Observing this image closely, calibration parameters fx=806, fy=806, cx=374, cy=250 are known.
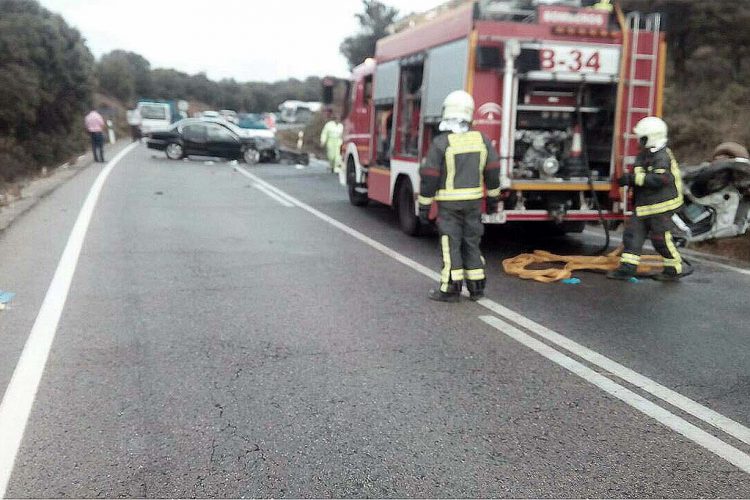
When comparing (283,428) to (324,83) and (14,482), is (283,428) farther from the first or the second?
(324,83)

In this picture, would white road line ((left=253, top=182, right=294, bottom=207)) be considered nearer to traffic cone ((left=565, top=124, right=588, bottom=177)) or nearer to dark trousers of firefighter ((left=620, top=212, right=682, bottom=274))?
traffic cone ((left=565, top=124, right=588, bottom=177))

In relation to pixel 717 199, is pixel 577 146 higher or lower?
higher

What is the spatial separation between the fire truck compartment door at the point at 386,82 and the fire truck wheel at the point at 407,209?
1.30m

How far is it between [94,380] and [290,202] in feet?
32.6

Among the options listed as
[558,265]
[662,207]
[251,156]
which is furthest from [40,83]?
[662,207]

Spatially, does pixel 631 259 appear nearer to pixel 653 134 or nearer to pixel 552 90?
pixel 653 134

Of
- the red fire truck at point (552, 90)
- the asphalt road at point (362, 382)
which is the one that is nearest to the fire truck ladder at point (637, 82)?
the red fire truck at point (552, 90)

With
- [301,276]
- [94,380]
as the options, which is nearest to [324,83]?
[301,276]

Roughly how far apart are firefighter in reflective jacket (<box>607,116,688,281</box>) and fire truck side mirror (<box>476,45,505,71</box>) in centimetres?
165

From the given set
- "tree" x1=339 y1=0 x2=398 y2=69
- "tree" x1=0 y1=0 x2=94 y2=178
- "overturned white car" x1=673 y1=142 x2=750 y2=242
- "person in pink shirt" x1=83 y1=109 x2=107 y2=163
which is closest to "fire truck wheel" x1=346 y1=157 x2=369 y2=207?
"overturned white car" x1=673 y1=142 x2=750 y2=242

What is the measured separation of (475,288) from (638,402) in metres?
2.61

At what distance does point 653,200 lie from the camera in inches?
305

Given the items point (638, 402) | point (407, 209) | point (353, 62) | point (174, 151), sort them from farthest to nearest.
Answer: point (353, 62), point (174, 151), point (407, 209), point (638, 402)

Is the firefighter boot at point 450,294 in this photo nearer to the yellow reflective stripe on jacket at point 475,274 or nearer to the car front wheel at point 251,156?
the yellow reflective stripe on jacket at point 475,274
